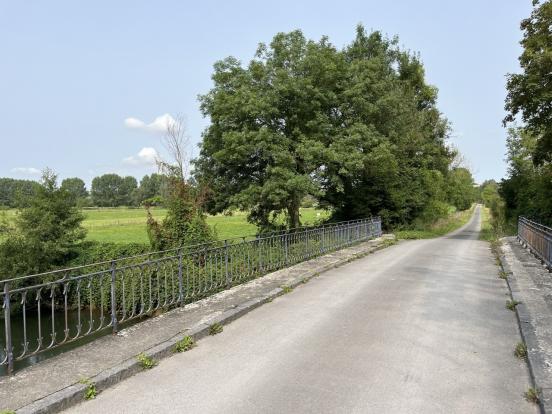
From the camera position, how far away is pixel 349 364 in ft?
16.5

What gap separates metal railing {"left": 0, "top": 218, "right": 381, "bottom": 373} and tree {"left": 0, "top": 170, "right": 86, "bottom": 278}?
2147 millimetres

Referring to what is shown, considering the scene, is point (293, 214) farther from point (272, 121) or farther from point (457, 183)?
point (457, 183)

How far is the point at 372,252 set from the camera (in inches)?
707

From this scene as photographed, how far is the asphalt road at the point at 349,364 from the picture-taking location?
4.07m

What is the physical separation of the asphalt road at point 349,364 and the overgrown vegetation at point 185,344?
0.13 metres

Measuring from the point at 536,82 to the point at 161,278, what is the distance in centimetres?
1730

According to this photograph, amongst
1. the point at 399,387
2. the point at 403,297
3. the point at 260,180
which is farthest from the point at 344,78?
the point at 399,387

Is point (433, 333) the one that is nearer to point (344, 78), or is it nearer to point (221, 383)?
point (221, 383)

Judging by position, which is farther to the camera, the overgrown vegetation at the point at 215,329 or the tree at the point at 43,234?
the tree at the point at 43,234

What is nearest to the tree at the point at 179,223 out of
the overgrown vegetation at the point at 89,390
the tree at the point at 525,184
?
the overgrown vegetation at the point at 89,390

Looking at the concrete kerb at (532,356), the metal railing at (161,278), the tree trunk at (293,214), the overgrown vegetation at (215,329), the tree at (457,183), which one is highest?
the tree at (457,183)

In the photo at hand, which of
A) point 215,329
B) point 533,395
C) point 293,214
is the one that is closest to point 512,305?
point 533,395

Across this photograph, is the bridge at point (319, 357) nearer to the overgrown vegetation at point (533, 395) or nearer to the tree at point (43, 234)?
the overgrown vegetation at point (533, 395)

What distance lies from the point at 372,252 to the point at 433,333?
11872 millimetres
